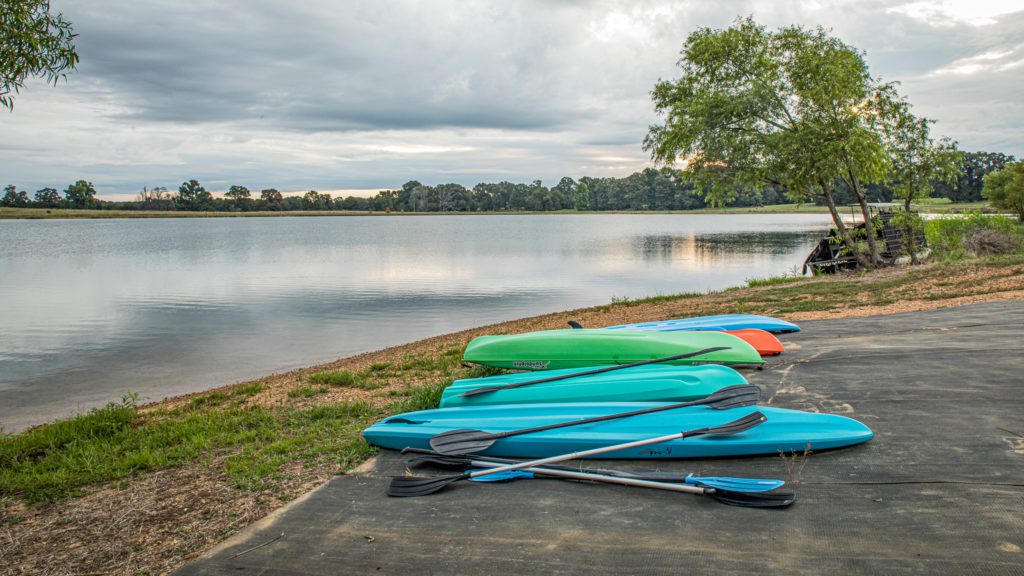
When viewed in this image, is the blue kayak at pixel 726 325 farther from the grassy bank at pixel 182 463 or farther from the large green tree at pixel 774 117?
the large green tree at pixel 774 117

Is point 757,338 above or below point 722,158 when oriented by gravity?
below

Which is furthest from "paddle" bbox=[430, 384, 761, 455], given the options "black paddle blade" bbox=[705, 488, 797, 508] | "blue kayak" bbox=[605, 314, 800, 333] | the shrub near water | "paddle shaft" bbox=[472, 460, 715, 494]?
the shrub near water

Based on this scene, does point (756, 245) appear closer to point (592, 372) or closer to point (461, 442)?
point (592, 372)

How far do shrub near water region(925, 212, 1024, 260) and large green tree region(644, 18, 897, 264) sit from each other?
2583mm

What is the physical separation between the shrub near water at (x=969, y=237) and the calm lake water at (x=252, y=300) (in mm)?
6692

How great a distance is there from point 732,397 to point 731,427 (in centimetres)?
60

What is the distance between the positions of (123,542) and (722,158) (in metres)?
17.7

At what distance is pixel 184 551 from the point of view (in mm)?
3410

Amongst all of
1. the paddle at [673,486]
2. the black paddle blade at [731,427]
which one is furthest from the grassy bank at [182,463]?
the black paddle blade at [731,427]

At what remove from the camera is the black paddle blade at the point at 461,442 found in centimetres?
425

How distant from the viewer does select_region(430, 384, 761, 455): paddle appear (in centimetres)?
429

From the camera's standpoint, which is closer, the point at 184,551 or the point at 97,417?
the point at 184,551

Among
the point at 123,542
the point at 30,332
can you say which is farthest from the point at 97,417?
the point at 30,332

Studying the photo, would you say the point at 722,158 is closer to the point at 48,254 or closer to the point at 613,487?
the point at 613,487
